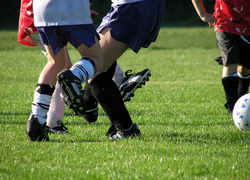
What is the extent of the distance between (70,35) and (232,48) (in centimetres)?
251

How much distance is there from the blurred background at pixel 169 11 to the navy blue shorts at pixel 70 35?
30527 millimetres

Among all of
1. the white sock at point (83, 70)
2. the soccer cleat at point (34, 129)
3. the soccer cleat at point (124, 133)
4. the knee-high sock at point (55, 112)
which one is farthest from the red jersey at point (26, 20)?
the soccer cleat at point (124, 133)

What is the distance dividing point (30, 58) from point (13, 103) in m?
6.64

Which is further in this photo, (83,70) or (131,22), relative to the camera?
(131,22)

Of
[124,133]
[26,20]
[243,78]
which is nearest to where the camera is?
[124,133]

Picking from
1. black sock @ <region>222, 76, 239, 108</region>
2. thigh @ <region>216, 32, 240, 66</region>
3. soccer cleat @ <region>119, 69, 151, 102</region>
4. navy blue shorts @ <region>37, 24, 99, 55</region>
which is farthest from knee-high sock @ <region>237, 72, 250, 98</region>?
navy blue shorts @ <region>37, 24, 99, 55</region>

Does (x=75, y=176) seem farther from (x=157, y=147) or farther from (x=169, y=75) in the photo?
(x=169, y=75)

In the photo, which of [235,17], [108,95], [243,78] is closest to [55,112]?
[108,95]

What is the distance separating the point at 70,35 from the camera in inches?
121

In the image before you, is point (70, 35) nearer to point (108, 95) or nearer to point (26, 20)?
point (108, 95)

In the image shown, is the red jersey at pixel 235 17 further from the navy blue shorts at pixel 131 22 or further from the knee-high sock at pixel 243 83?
the navy blue shorts at pixel 131 22

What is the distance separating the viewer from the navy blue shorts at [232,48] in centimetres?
489

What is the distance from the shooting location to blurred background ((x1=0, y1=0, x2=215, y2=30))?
117 feet

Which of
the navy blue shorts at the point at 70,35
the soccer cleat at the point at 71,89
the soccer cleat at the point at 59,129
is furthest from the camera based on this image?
the soccer cleat at the point at 59,129
